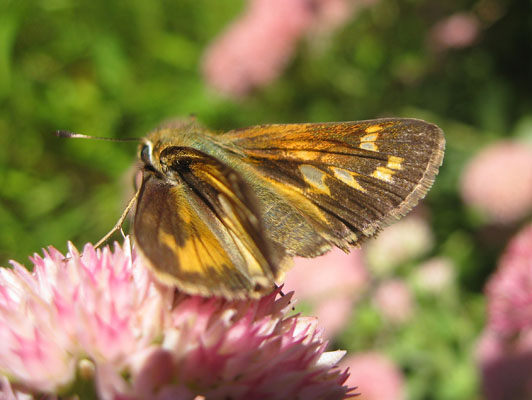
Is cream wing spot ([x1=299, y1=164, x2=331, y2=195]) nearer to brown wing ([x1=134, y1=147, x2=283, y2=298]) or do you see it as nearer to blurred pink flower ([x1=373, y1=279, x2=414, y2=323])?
brown wing ([x1=134, y1=147, x2=283, y2=298])

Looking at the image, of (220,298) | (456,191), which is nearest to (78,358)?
(220,298)

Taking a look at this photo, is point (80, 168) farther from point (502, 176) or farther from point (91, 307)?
point (91, 307)

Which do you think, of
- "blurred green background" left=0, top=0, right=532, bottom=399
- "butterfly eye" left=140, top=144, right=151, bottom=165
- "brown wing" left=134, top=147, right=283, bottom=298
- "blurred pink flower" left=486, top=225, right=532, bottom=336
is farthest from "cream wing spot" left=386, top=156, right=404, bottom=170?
"blurred green background" left=0, top=0, right=532, bottom=399

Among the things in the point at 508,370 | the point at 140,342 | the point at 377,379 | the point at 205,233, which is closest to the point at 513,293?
the point at 508,370

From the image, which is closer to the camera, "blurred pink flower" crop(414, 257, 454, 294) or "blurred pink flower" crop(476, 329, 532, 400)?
"blurred pink flower" crop(476, 329, 532, 400)

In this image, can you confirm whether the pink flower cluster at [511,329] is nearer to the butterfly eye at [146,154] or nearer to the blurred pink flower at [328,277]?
the blurred pink flower at [328,277]
